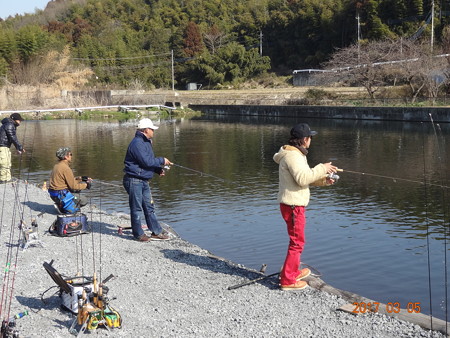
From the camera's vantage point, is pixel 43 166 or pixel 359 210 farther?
pixel 43 166

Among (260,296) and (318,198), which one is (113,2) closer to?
(318,198)

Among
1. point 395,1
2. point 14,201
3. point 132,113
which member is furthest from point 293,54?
point 14,201

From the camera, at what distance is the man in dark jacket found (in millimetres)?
12875

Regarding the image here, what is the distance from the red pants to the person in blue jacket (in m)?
2.77

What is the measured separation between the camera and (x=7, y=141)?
527 inches

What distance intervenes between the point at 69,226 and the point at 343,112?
103 ft

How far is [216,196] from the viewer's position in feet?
48.0

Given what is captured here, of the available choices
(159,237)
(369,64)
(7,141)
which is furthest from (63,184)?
(369,64)

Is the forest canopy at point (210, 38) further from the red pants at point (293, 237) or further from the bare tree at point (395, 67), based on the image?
the red pants at point (293, 237)

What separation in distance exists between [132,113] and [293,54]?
26879 millimetres

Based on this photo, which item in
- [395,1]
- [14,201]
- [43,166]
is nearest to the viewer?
[14,201]

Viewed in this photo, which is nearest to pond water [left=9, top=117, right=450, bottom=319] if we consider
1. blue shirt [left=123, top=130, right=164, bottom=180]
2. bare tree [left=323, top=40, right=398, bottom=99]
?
blue shirt [left=123, top=130, right=164, bottom=180]

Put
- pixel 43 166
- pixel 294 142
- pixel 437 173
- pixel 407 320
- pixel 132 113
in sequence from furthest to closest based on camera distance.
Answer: pixel 132 113, pixel 43 166, pixel 437 173, pixel 294 142, pixel 407 320

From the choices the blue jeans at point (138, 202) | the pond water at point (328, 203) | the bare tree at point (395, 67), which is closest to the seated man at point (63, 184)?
the blue jeans at point (138, 202)
